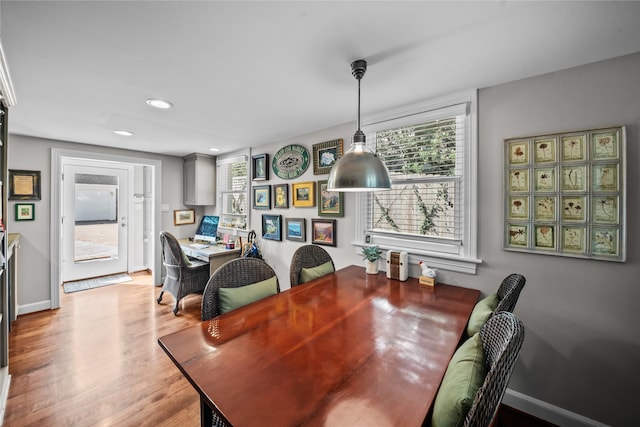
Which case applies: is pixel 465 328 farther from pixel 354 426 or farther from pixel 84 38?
pixel 84 38

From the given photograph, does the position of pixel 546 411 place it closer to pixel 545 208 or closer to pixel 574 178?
pixel 545 208

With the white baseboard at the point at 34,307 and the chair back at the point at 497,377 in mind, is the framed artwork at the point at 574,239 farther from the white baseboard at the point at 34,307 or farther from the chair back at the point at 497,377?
the white baseboard at the point at 34,307

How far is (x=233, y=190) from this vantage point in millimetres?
4195

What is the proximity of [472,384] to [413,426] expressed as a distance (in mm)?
219

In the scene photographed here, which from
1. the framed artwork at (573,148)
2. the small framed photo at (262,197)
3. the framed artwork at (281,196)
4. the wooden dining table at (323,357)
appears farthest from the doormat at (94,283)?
the framed artwork at (573,148)

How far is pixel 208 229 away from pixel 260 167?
5.67 feet

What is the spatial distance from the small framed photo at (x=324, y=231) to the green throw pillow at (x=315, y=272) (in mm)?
487

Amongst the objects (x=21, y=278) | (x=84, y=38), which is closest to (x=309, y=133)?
(x=84, y=38)

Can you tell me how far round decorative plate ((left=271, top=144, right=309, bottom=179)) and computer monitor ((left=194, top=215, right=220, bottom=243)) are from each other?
1.74m

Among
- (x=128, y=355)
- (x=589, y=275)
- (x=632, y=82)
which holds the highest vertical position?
(x=632, y=82)

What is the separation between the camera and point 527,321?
175 cm

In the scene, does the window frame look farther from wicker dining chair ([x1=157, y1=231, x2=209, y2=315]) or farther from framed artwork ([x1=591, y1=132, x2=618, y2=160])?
wicker dining chair ([x1=157, y1=231, x2=209, y2=315])

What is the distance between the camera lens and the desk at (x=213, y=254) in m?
3.57

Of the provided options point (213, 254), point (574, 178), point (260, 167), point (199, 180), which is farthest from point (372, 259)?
point (199, 180)
